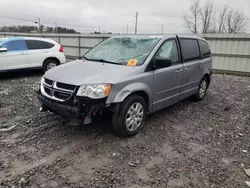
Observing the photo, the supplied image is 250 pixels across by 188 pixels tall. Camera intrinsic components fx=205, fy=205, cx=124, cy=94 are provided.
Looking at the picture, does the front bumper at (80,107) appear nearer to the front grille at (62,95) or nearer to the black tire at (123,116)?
the front grille at (62,95)

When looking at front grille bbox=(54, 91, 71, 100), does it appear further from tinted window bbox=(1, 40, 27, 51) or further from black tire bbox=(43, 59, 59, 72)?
black tire bbox=(43, 59, 59, 72)

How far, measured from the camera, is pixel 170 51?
13.3 feet

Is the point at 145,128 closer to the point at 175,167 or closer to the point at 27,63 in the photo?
the point at 175,167

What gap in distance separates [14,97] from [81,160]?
346cm

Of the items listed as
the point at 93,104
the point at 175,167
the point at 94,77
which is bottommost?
the point at 175,167

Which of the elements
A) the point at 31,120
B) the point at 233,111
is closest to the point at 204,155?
the point at 233,111

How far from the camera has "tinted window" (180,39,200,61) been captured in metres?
4.43

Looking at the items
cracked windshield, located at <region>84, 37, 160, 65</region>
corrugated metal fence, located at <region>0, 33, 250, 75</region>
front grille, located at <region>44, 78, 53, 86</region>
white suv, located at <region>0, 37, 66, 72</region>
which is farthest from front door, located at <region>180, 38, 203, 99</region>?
white suv, located at <region>0, 37, 66, 72</region>

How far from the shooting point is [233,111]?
4.80 metres

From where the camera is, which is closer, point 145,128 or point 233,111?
point 145,128

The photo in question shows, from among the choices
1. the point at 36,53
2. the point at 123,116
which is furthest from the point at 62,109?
the point at 36,53

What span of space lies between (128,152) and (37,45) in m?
6.57

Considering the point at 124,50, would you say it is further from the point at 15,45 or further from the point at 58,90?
the point at 15,45

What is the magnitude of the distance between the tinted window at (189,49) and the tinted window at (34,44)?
5.78 m
